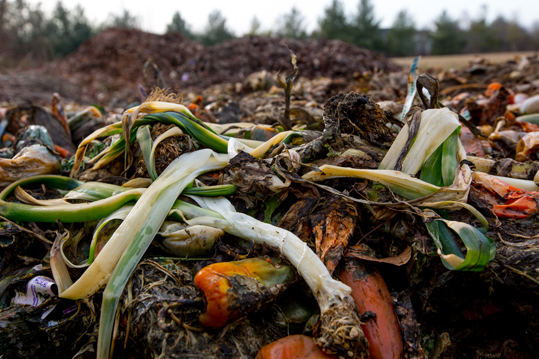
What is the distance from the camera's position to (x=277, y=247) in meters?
1.42

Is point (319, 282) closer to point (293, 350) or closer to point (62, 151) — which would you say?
point (293, 350)

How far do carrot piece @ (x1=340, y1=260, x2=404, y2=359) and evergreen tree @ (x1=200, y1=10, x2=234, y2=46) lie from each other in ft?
71.2

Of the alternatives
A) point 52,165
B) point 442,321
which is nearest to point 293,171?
point 442,321

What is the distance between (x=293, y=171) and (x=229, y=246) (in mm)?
494

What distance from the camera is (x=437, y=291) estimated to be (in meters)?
1.44

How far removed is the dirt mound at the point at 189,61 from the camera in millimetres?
8812

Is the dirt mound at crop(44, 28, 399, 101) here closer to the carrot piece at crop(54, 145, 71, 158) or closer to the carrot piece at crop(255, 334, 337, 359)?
the carrot piece at crop(54, 145, 71, 158)

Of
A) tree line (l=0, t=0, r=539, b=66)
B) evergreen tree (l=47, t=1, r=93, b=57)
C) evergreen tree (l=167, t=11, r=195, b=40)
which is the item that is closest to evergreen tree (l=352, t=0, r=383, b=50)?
tree line (l=0, t=0, r=539, b=66)

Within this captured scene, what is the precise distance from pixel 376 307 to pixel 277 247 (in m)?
0.46

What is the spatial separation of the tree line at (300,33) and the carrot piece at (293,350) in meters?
17.1

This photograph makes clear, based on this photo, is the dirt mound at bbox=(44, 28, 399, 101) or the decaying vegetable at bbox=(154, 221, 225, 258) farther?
the dirt mound at bbox=(44, 28, 399, 101)

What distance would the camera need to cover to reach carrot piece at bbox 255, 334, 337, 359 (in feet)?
3.85

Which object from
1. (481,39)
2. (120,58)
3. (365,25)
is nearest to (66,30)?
(120,58)

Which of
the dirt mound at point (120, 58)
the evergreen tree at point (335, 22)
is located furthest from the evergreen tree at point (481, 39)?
the dirt mound at point (120, 58)
